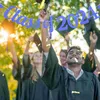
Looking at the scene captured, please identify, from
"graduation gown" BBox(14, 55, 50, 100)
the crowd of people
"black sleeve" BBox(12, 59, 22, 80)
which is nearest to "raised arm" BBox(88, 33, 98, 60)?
the crowd of people

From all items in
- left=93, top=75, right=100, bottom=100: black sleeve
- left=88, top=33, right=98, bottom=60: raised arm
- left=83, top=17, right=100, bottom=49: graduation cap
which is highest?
left=83, top=17, right=100, bottom=49: graduation cap

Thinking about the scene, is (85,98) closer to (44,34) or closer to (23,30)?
(44,34)

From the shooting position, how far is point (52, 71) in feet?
21.1

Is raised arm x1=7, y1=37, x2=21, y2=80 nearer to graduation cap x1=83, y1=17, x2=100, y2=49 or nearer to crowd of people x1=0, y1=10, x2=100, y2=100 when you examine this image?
crowd of people x1=0, y1=10, x2=100, y2=100

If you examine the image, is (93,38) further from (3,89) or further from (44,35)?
(3,89)

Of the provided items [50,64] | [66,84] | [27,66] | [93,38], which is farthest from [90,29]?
[50,64]

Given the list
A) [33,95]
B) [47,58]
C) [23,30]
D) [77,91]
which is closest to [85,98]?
[77,91]

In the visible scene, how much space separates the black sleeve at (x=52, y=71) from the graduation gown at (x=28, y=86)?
3.36 feet

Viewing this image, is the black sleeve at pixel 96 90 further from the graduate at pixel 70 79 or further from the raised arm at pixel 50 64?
the raised arm at pixel 50 64

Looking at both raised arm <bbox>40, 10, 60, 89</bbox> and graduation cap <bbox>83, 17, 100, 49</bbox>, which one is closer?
raised arm <bbox>40, 10, 60, 89</bbox>

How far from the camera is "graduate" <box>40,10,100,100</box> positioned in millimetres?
6395

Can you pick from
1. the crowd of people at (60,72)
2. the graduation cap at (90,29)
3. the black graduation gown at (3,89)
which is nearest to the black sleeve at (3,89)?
the black graduation gown at (3,89)

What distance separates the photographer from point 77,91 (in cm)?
→ 652

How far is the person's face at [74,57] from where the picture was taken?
6473 millimetres
